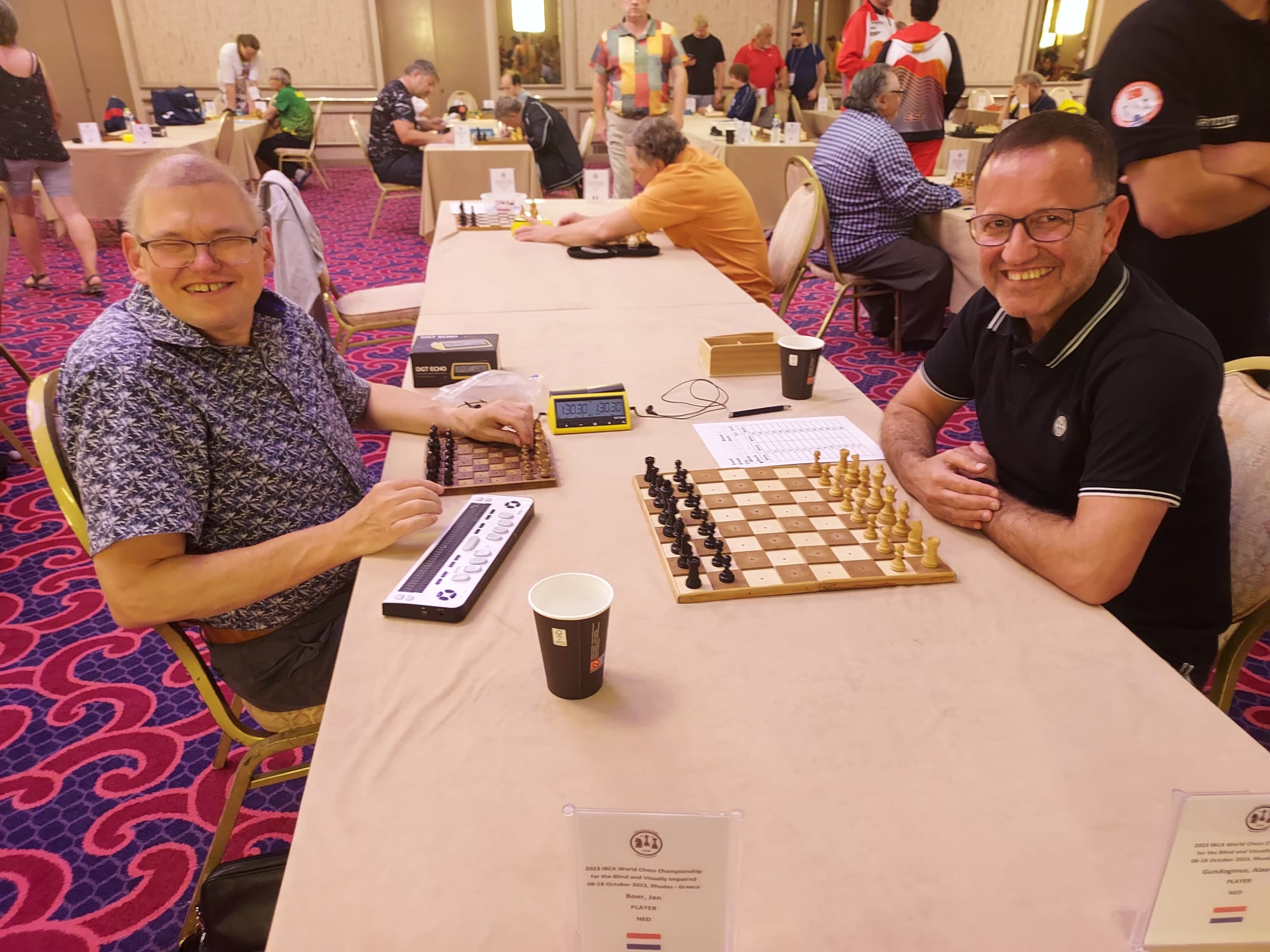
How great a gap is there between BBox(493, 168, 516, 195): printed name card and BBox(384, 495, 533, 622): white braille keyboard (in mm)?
2977

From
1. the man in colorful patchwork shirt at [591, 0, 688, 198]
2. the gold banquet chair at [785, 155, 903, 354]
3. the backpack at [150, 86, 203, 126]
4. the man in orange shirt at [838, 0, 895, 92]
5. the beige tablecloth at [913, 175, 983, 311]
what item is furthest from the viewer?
the backpack at [150, 86, 203, 126]

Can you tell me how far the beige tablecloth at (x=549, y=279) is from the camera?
254 centimetres

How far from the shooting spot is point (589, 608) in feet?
3.06

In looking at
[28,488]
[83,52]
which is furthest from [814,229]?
[83,52]

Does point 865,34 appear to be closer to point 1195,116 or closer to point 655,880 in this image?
point 1195,116

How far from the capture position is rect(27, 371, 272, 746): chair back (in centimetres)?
119

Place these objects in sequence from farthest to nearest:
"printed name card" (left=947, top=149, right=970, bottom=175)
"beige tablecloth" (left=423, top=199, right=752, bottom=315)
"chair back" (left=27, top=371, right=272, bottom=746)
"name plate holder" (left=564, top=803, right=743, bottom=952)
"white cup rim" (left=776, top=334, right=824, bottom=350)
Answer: "printed name card" (left=947, top=149, right=970, bottom=175)
"beige tablecloth" (left=423, top=199, right=752, bottom=315)
"white cup rim" (left=776, top=334, right=824, bottom=350)
"chair back" (left=27, top=371, right=272, bottom=746)
"name plate holder" (left=564, top=803, right=743, bottom=952)

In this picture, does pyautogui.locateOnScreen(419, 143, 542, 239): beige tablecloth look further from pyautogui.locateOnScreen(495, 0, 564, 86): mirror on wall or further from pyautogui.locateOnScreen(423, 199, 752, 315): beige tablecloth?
pyautogui.locateOnScreen(495, 0, 564, 86): mirror on wall

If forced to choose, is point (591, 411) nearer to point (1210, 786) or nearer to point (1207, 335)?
point (1207, 335)

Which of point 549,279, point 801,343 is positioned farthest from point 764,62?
point 801,343

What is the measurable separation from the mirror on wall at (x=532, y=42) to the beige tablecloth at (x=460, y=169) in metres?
5.26

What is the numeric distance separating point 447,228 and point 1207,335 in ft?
10.2

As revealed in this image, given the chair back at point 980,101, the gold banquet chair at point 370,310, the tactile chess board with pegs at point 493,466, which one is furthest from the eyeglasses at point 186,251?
the chair back at point 980,101

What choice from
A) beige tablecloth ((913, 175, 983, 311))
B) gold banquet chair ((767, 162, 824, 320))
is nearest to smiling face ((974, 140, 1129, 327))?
gold banquet chair ((767, 162, 824, 320))
